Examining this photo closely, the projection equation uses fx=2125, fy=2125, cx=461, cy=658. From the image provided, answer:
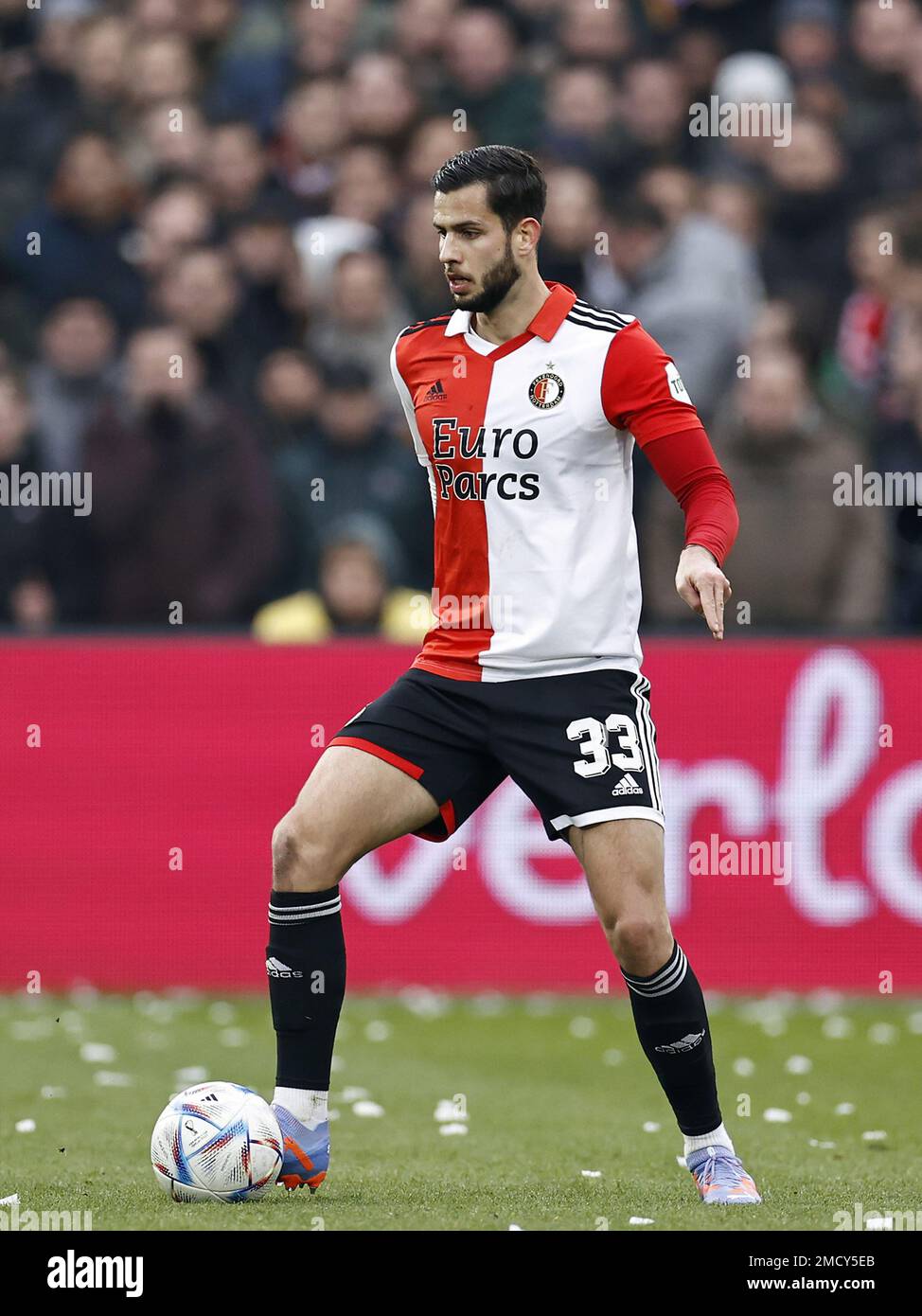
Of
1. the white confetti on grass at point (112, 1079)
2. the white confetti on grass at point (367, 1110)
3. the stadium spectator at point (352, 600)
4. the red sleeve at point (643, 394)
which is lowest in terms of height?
the white confetti on grass at point (112, 1079)

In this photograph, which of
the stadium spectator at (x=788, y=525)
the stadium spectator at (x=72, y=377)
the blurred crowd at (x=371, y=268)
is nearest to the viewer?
the stadium spectator at (x=788, y=525)

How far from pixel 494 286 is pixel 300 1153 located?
7.52 ft

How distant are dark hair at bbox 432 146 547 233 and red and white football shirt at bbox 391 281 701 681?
0.86 feet

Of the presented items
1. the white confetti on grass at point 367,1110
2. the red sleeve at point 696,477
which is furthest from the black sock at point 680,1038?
the white confetti on grass at point 367,1110

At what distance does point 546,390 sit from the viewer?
5508 mm

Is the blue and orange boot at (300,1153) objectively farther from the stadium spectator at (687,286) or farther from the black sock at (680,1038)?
the stadium spectator at (687,286)

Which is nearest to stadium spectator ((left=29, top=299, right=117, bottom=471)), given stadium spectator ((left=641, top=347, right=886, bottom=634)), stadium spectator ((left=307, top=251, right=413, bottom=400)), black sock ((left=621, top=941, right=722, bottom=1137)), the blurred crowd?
the blurred crowd

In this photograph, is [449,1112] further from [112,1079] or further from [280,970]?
[280,970]

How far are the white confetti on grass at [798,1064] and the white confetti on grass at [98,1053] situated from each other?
2.63 metres

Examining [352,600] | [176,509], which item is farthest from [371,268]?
[352,600]

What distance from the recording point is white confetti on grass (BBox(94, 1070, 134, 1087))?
777 centimetres

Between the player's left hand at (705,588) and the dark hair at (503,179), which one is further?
the dark hair at (503,179)

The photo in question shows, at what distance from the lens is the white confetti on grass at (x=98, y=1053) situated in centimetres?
827

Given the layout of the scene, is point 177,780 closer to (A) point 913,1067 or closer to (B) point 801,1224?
(A) point 913,1067
